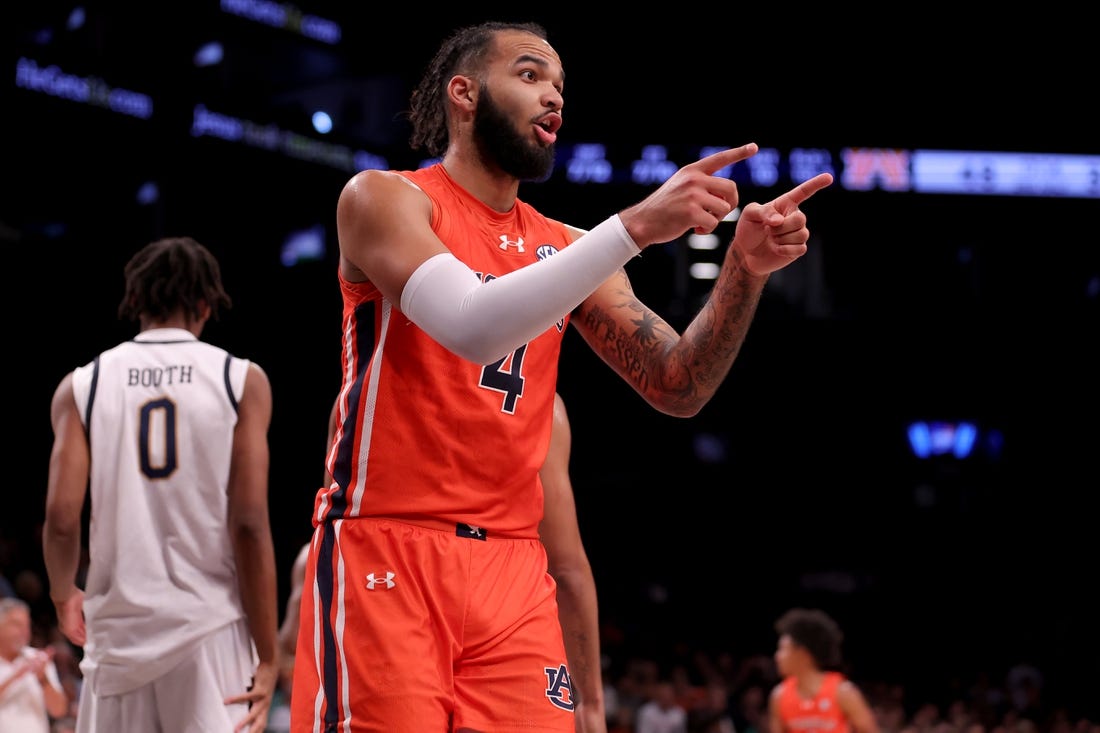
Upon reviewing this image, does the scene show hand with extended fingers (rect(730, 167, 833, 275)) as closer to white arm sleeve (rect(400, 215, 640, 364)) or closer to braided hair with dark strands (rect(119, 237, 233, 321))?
white arm sleeve (rect(400, 215, 640, 364))

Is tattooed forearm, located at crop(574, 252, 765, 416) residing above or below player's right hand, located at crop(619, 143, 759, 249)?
below

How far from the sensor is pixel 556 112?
2.71 meters

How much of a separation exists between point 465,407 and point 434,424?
67 millimetres

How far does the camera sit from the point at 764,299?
17562 millimetres

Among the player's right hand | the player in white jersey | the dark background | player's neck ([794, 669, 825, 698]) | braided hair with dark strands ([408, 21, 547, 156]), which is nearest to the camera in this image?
the player's right hand

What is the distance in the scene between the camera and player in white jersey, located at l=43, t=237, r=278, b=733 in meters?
3.48

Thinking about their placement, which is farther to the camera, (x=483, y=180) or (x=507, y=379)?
(x=483, y=180)

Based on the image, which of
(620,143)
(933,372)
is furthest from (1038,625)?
(620,143)

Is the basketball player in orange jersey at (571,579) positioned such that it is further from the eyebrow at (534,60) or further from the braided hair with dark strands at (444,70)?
the eyebrow at (534,60)

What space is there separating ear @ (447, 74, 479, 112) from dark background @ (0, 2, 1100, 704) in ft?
29.4

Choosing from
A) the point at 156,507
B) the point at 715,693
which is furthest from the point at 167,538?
the point at 715,693

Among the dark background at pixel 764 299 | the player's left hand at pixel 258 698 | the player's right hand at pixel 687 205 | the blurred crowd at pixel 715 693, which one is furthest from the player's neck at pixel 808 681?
the dark background at pixel 764 299

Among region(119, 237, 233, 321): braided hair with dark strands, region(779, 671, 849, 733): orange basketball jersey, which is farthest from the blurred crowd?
region(119, 237, 233, 321): braided hair with dark strands

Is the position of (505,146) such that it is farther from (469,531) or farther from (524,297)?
(469,531)
